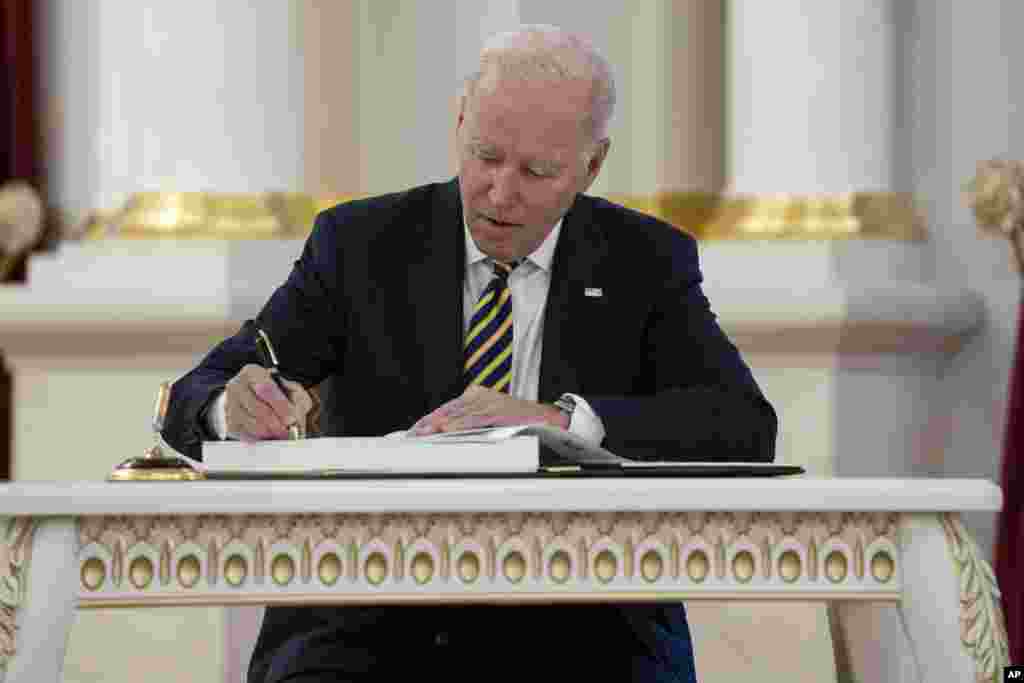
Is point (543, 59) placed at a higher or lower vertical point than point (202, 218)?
higher

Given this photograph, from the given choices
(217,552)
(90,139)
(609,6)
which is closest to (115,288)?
(90,139)

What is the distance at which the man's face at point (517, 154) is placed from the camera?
2.78 m

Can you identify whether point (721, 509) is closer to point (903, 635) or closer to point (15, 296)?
point (903, 635)

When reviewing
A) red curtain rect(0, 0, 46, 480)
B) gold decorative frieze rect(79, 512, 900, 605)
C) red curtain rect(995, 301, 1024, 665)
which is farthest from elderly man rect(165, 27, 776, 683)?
red curtain rect(0, 0, 46, 480)

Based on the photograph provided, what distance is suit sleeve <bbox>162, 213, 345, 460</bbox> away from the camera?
2.83 meters

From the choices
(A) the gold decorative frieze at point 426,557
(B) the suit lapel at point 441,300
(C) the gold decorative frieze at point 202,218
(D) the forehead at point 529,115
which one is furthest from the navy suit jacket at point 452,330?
(C) the gold decorative frieze at point 202,218

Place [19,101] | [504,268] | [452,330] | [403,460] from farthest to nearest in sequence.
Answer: [19,101] < [504,268] < [452,330] < [403,460]

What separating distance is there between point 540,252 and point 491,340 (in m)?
0.20

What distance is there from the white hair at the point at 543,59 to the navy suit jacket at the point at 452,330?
0.85ft

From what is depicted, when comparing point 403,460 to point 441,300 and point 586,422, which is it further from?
point 441,300

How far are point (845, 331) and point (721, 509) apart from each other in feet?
10.2

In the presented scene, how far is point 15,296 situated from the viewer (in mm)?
4965

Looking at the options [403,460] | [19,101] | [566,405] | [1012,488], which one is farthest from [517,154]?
[19,101]

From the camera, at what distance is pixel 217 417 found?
2604 millimetres
